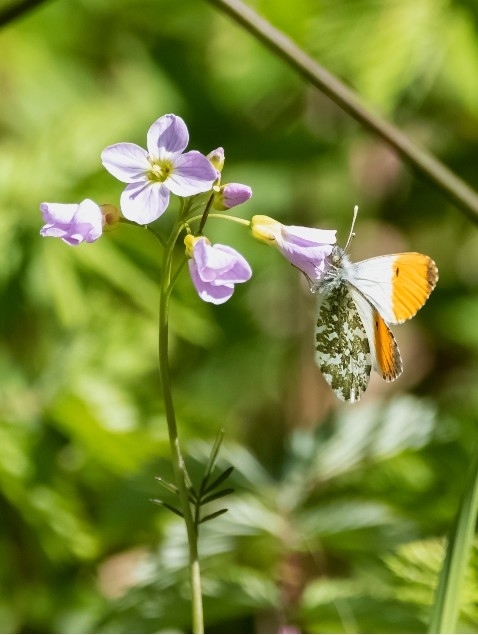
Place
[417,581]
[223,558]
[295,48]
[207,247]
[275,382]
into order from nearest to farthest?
[207,247]
[417,581]
[295,48]
[223,558]
[275,382]

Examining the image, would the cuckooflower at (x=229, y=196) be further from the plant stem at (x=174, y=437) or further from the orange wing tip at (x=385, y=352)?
the orange wing tip at (x=385, y=352)

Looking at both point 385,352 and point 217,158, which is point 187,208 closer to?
point 217,158

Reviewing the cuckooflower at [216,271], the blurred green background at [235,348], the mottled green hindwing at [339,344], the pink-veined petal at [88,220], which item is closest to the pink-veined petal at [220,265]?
the cuckooflower at [216,271]

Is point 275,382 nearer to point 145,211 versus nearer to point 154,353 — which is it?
point 154,353

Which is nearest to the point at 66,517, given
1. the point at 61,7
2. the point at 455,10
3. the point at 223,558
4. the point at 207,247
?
the point at 223,558

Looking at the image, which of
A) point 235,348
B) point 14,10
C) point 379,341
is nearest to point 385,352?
point 379,341

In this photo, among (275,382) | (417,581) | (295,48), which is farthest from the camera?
(275,382)

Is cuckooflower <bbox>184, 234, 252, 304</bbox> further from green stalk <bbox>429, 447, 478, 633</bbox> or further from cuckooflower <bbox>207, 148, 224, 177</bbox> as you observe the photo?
green stalk <bbox>429, 447, 478, 633</bbox>
